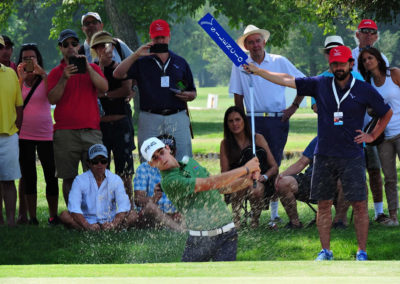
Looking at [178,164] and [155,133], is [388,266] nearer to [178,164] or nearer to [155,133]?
[178,164]

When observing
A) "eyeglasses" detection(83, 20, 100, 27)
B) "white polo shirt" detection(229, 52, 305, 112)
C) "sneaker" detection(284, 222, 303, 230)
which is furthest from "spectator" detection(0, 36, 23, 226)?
"sneaker" detection(284, 222, 303, 230)

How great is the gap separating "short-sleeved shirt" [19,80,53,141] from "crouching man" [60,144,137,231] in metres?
0.83

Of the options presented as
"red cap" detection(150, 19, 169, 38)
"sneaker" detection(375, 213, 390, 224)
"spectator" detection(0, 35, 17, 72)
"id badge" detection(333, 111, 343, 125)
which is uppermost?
"red cap" detection(150, 19, 169, 38)

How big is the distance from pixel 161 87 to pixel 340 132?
2707mm

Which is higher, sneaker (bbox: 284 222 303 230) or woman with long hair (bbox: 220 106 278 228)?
woman with long hair (bbox: 220 106 278 228)

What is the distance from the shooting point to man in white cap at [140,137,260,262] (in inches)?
271

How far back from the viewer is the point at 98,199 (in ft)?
31.7

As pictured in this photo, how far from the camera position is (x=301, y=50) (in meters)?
62.8

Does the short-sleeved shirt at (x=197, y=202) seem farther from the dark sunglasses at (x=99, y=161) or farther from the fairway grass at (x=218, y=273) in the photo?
the dark sunglasses at (x=99, y=161)

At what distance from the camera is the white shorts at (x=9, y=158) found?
9.76m

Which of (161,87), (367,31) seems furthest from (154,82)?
(367,31)

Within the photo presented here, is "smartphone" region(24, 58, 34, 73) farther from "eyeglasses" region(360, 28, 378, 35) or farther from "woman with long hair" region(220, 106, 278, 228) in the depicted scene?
"eyeglasses" region(360, 28, 378, 35)

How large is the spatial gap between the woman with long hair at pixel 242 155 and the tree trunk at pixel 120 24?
20178mm

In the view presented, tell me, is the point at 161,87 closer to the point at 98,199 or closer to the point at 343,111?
the point at 98,199
